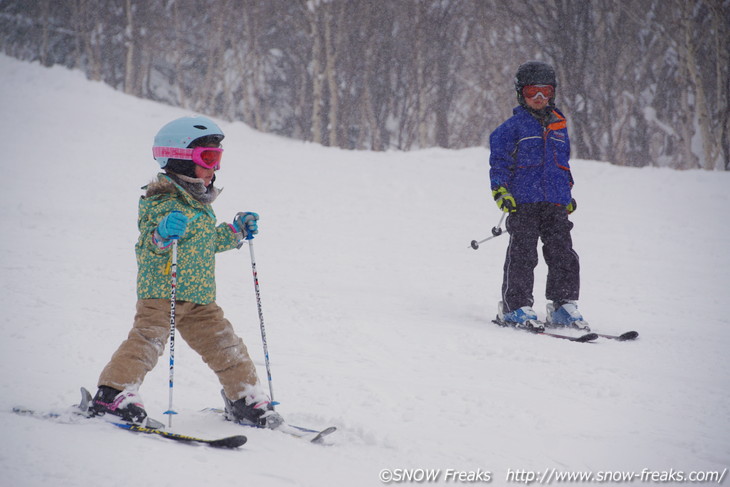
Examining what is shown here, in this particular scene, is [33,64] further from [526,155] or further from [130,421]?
[130,421]

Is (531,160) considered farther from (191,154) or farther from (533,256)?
(191,154)

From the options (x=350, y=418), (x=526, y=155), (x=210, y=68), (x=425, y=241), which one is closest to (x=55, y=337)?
(x=350, y=418)

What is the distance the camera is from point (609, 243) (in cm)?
986

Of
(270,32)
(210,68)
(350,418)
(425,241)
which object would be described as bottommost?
(350,418)

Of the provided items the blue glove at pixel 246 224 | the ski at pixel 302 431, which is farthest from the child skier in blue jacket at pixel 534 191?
the ski at pixel 302 431

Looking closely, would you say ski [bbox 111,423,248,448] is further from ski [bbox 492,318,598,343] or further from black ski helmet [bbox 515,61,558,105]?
black ski helmet [bbox 515,61,558,105]

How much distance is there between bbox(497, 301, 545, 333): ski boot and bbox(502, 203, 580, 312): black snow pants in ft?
0.19

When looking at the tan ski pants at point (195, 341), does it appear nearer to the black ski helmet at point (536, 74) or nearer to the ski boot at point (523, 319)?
the ski boot at point (523, 319)

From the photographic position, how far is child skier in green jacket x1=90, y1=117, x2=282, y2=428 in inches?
123

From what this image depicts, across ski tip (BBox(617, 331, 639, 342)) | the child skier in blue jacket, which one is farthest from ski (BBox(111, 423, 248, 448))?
ski tip (BBox(617, 331, 639, 342))

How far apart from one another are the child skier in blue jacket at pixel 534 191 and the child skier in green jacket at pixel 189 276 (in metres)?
2.98

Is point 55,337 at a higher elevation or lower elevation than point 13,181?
lower

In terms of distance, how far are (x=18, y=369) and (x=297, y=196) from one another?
342 inches

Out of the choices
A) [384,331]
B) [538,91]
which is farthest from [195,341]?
[538,91]
